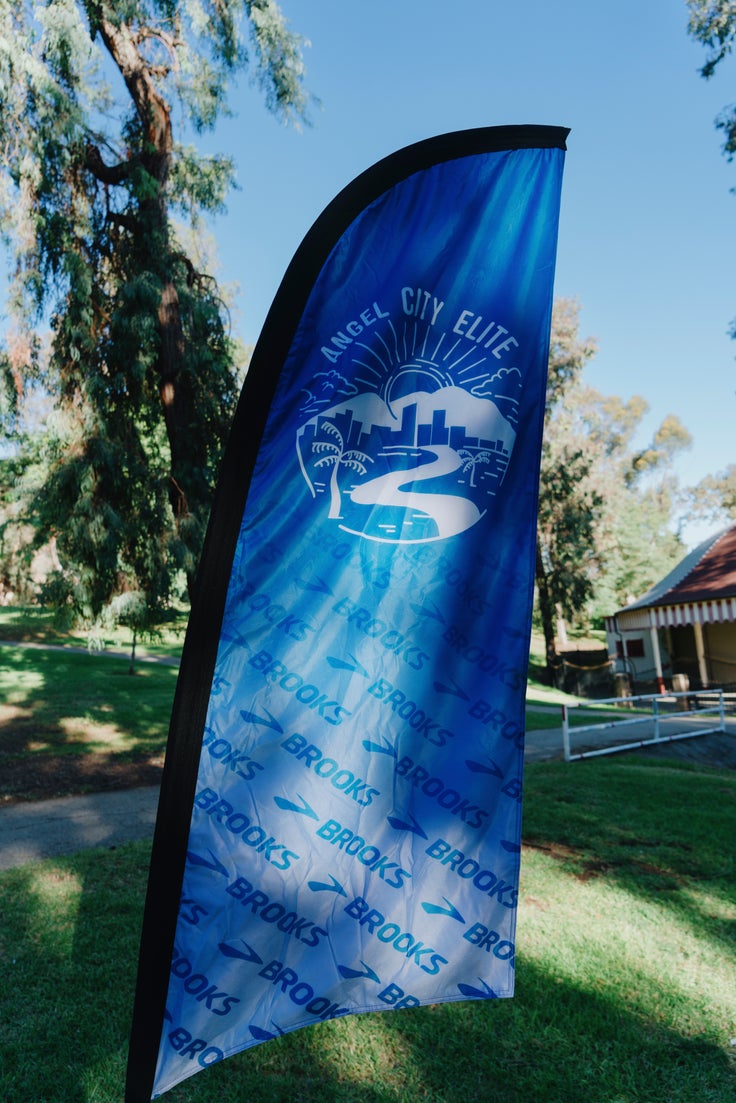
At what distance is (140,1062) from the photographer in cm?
178

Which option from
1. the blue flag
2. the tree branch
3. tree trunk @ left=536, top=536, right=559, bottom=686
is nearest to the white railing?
the blue flag

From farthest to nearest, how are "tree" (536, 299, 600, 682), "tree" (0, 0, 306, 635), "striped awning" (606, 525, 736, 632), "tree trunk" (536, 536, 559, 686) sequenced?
"tree trunk" (536, 536, 559, 686)
"tree" (536, 299, 600, 682)
"striped awning" (606, 525, 736, 632)
"tree" (0, 0, 306, 635)

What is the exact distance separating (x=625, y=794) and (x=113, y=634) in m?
5.86

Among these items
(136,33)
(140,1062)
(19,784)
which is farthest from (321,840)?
(136,33)

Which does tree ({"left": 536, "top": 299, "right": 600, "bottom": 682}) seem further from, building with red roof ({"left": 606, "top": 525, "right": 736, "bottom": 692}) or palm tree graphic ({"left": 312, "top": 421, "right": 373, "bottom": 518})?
palm tree graphic ({"left": 312, "top": 421, "right": 373, "bottom": 518})

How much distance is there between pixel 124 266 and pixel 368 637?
7.90m

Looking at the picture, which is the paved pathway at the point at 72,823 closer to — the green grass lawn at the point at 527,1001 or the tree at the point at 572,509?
the green grass lawn at the point at 527,1001

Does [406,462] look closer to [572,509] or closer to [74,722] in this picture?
[74,722]

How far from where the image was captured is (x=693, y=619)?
20547 mm

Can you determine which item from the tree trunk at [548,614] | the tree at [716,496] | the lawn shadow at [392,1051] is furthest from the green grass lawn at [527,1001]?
the tree at [716,496]

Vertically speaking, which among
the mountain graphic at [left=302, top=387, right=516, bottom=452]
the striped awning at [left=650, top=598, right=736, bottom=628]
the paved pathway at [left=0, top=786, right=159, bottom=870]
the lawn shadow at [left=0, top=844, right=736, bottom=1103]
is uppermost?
the striped awning at [left=650, top=598, right=736, bottom=628]

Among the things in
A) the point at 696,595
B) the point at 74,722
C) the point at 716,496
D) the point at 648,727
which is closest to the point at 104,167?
the point at 74,722

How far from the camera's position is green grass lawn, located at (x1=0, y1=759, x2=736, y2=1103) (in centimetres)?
285

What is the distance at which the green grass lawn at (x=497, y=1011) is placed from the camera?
2846mm
